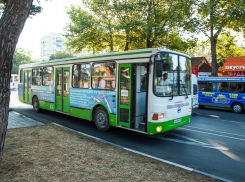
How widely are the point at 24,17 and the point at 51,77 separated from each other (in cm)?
713

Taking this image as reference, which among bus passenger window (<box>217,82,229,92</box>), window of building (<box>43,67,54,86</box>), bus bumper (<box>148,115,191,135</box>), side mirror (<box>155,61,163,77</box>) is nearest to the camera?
side mirror (<box>155,61,163,77</box>)

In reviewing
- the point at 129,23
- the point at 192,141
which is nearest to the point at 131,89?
the point at 192,141

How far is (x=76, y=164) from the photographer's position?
4762mm

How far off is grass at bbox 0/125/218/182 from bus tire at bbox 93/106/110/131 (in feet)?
4.92

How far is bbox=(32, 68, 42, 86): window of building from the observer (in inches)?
467

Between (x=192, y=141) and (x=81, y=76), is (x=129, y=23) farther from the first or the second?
(x=192, y=141)

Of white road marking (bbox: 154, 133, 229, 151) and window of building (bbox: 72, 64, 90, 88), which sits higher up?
window of building (bbox: 72, 64, 90, 88)

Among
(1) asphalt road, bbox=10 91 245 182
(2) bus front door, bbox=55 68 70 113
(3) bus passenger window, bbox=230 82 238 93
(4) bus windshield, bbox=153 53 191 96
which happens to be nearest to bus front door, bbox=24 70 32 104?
(2) bus front door, bbox=55 68 70 113

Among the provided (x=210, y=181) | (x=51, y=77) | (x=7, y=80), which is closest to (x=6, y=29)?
(x=7, y=80)

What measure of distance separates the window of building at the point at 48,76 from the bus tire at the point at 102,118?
3.83 meters

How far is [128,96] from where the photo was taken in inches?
280

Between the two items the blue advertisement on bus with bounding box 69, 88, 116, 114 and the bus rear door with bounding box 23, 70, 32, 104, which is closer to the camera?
the blue advertisement on bus with bounding box 69, 88, 116, 114

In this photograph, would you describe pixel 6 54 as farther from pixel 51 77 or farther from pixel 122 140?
pixel 51 77

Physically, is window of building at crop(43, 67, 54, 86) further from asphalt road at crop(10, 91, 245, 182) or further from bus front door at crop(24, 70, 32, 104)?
asphalt road at crop(10, 91, 245, 182)
